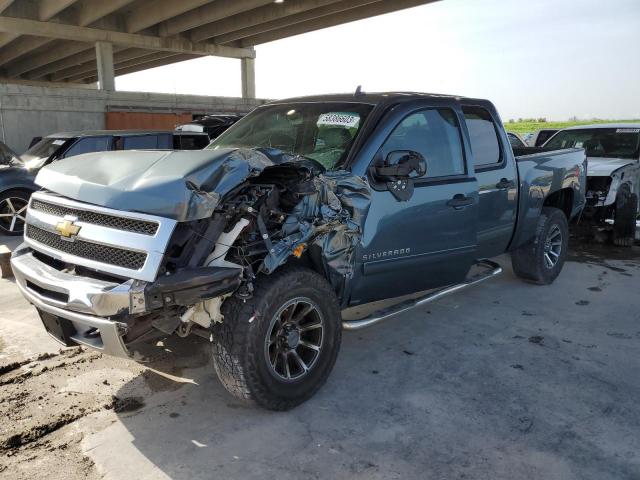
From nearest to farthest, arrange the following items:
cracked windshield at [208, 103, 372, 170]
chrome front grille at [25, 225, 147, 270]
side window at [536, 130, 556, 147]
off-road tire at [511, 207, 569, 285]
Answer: chrome front grille at [25, 225, 147, 270] < cracked windshield at [208, 103, 372, 170] < off-road tire at [511, 207, 569, 285] < side window at [536, 130, 556, 147]

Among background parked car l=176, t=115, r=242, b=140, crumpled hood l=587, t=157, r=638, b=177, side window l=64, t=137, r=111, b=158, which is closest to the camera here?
crumpled hood l=587, t=157, r=638, b=177

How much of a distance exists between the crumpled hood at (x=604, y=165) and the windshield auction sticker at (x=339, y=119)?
5277mm

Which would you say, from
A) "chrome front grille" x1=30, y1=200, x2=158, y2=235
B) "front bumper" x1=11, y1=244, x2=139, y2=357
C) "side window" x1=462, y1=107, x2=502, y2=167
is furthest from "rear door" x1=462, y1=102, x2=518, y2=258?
"front bumper" x1=11, y1=244, x2=139, y2=357

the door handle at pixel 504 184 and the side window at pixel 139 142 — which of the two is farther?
the side window at pixel 139 142

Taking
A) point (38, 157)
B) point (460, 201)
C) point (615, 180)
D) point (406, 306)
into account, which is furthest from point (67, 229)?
point (615, 180)

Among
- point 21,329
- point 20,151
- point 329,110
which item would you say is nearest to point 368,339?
point 329,110

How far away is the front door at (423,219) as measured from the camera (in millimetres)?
3660

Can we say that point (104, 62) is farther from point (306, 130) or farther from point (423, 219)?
point (423, 219)

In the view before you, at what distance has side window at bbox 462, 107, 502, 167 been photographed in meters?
4.64

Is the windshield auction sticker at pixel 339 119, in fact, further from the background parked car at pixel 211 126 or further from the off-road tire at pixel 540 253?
the background parked car at pixel 211 126

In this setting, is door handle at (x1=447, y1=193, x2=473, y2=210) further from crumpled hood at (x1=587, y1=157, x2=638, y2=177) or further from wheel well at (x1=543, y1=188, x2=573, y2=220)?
crumpled hood at (x1=587, y1=157, x2=638, y2=177)

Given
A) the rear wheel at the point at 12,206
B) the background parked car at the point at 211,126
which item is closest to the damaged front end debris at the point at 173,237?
the rear wheel at the point at 12,206

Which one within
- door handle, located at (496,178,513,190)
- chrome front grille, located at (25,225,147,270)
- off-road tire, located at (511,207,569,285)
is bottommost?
off-road tire, located at (511,207,569,285)

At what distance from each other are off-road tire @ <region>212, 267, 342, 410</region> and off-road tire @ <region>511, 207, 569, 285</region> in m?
3.36
